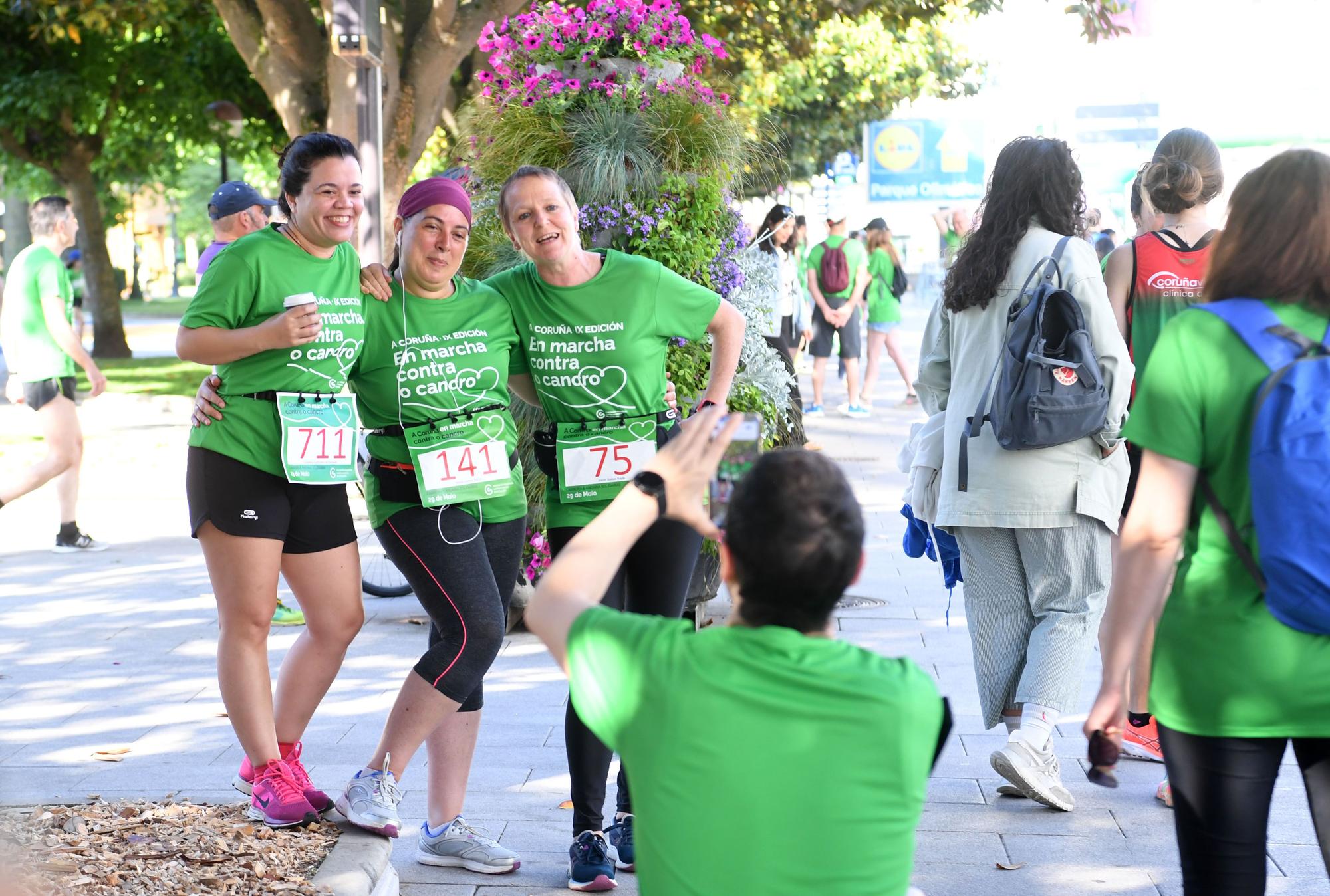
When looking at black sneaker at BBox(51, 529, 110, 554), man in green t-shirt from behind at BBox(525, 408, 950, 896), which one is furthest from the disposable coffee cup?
black sneaker at BBox(51, 529, 110, 554)

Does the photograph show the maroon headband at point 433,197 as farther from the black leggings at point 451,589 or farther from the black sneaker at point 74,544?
the black sneaker at point 74,544

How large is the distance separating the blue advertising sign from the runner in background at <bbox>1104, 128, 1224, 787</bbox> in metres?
22.3

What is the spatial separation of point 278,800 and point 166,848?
35 cm

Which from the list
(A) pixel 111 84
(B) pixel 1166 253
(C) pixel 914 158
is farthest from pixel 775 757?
(C) pixel 914 158

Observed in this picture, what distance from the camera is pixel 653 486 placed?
2303 mm

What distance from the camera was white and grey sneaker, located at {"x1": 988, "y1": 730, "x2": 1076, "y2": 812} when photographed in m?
4.59

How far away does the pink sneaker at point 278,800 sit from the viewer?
4.01m

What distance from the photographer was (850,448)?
13.2 meters

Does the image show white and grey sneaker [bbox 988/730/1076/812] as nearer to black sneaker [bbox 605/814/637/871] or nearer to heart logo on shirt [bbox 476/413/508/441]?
black sneaker [bbox 605/814/637/871]

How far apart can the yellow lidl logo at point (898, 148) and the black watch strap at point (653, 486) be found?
2553cm

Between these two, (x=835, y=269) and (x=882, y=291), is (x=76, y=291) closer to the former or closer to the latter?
(x=835, y=269)

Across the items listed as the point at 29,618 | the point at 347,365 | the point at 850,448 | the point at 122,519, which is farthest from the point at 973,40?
the point at 347,365

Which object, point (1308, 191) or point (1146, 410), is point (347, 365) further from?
point (1308, 191)

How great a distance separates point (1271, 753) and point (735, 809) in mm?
1116
